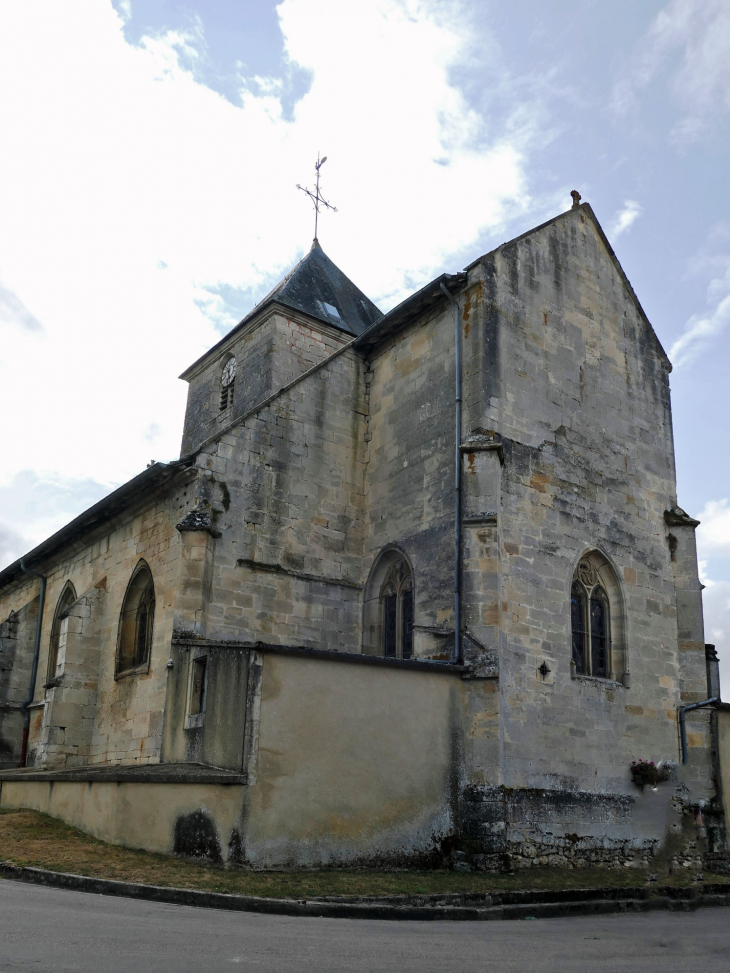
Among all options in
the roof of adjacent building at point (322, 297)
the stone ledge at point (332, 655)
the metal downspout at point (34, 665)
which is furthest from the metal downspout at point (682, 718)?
the metal downspout at point (34, 665)

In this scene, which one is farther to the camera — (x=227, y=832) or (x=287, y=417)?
(x=287, y=417)

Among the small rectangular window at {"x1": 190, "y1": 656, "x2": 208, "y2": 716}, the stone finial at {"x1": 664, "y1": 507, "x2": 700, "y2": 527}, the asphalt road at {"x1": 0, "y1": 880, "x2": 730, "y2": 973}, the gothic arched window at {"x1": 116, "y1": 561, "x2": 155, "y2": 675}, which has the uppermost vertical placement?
the stone finial at {"x1": 664, "y1": 507, "x2": 700, "y2": 527}

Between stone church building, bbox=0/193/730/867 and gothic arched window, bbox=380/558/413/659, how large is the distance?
0.16 ft

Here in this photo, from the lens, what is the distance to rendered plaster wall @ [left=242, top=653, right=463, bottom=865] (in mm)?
10555

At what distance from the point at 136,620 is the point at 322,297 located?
10867 millimetres

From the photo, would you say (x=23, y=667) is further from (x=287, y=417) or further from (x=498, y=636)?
(x=498, y=636)

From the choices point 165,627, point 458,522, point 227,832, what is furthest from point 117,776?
point 458,522

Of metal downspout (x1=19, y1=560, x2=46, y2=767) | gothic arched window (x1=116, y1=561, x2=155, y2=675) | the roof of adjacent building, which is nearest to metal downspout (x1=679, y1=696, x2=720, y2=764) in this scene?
gothic arched window (x1=116, y1=561, x2=155, y2=675)

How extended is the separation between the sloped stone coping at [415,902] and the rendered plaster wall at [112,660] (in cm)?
442

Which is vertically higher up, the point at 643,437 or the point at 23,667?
the point at 643,437

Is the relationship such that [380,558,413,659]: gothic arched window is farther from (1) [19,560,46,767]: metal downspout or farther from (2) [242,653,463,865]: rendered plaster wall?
(1) [19,560,46,767]: metal downspout

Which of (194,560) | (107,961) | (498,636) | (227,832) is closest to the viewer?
(107,961)

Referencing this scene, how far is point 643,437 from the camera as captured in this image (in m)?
16.9

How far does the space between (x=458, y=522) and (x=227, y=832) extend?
18.7 feet
